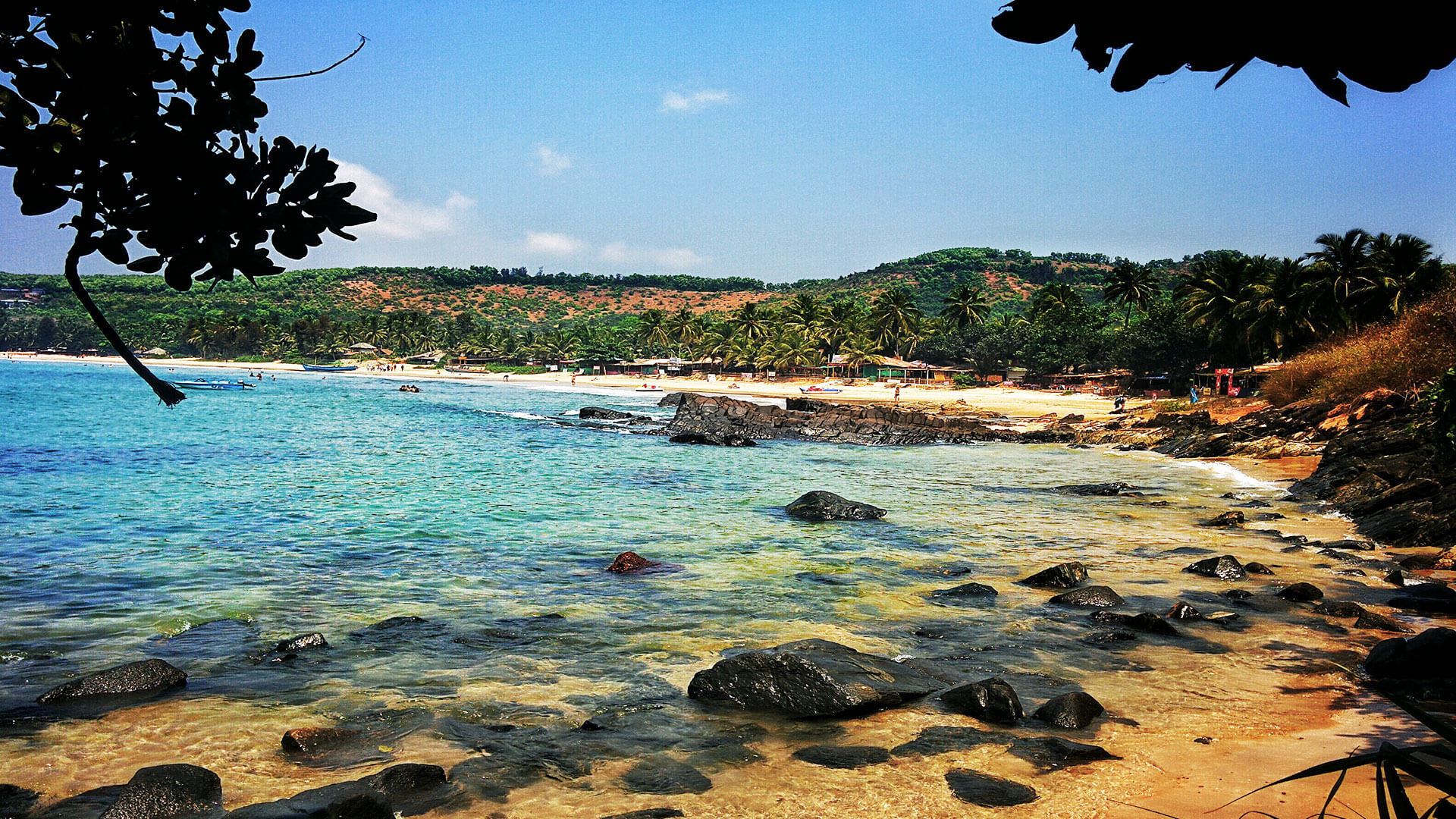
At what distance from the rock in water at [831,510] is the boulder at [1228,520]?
672cm

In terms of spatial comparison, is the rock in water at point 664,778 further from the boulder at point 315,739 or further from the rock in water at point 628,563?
the rock in water at point 628,563

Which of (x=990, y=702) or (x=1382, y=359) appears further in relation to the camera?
(x=1382, y=359)

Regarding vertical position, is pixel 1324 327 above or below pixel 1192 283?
below

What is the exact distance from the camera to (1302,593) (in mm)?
10984

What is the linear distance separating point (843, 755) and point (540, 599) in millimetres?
6592

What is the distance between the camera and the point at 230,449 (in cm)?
3544

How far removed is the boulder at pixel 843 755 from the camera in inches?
255

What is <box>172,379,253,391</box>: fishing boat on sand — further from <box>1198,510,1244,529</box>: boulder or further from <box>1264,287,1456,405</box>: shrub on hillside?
<box>1198,510,1244,529</box>: boulder

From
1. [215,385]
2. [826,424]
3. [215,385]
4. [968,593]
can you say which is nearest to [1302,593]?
[968,593]

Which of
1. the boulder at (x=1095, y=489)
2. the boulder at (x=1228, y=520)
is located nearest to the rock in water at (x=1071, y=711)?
the boulder at (x=1228, y=520)

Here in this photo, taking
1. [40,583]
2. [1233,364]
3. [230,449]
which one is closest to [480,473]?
[230,449]

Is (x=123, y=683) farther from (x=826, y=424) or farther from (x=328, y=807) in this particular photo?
(x=826, y=424)

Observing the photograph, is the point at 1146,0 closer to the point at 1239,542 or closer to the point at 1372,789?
the point at 1372,789

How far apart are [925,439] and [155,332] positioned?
158 meters
